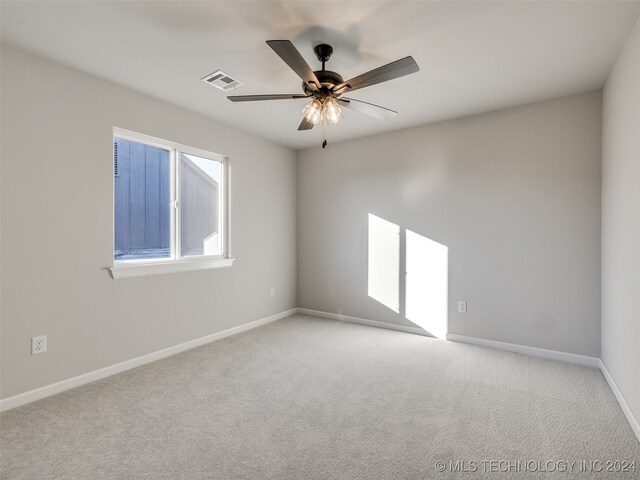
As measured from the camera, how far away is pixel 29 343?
7.82 feet

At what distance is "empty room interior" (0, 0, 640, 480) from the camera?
75.7 inches

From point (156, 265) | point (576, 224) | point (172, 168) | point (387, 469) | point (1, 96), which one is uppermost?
point (1, 96)

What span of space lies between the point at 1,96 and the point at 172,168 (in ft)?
4.45

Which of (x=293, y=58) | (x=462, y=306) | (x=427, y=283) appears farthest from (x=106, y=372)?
(x=462, y=306)

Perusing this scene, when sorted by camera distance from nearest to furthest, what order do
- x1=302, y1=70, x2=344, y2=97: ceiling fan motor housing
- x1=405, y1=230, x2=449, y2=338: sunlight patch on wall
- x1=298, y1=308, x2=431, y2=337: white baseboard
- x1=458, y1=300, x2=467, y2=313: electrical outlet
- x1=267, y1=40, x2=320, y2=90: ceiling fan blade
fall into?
x1=267, y1=40, x2=320, y2=90: ceiling fan blade
x1=302, y1=70, x2=344, y2=97: ceiling fan motor housing
x1=458, y1=300, x2=467, y2=313: electrical outlet
x1=405, y1=230, x2=449, y2=338: sunlight patch on wall
x1=298, y1=308, x2=431, y2=337: white baseboard

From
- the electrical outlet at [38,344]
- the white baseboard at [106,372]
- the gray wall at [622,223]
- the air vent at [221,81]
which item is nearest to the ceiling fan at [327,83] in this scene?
the air vent at [221,81]

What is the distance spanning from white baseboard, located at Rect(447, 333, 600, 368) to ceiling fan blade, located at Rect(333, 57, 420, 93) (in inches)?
113

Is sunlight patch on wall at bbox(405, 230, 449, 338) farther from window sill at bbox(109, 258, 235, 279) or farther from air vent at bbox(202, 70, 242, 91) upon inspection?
air vent at bbox(202, 70, 242, 91)

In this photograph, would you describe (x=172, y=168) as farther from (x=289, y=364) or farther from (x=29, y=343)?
(x=289, y=364)

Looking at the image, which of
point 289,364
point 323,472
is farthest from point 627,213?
point 289,364

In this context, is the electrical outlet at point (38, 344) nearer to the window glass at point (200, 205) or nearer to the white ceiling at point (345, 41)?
the window glass at point (200, 205)

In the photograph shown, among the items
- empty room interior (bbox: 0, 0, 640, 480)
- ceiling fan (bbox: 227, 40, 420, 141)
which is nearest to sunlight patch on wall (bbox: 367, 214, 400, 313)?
empty room interior (bbox: 0, 0, 640, 480)

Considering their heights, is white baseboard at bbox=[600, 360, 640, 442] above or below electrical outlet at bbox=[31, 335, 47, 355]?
below

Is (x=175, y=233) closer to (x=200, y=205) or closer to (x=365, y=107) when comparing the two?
(x=200, y=205)
